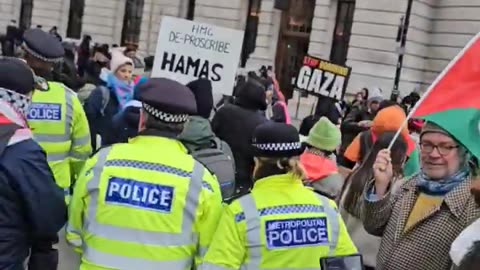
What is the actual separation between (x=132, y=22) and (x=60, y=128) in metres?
29.4

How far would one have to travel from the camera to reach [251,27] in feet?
94.6

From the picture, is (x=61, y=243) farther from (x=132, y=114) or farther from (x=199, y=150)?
(x=199, y=150)

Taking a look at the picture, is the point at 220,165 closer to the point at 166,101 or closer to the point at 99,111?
the point at 166,101

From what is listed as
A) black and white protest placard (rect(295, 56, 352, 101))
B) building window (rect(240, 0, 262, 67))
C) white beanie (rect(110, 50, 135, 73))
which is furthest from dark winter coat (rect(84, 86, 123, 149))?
building window (rect(240, 0, 262, 67))

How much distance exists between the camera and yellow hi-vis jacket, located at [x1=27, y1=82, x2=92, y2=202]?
16.1 ft

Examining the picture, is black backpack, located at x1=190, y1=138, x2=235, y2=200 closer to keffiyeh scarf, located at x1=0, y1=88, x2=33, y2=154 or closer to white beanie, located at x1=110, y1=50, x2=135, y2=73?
keffiyeh scarf, located at x1=0, y1=88, x2=33, y2=154

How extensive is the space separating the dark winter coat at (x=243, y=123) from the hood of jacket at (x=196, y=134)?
132cm

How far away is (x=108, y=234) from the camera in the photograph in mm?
3107

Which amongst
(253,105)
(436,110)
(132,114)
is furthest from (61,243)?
(436,110)

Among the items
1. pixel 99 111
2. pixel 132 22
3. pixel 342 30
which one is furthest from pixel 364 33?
pixel 99 111

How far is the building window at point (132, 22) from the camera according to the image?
110ft

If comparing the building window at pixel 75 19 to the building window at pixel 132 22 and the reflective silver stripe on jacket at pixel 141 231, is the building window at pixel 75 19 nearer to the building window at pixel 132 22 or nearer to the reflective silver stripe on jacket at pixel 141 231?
the building window at pixel 132 22

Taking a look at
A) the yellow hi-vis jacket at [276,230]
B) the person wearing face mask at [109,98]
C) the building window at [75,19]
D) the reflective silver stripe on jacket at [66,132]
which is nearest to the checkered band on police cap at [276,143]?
the yellow hi-vis jacket at [276,230]

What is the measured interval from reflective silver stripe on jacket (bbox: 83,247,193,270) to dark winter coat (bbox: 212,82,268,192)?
113 inches
